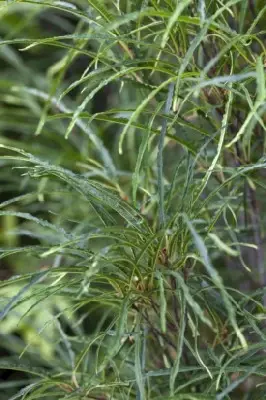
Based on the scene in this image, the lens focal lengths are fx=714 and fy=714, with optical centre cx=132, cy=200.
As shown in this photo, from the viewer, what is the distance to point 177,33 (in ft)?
1.71

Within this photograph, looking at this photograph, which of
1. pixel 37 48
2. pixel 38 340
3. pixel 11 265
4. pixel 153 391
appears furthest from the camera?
pixel 37 48

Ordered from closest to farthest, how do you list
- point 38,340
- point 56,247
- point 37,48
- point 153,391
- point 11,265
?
point 56,247 < point 153,391 < point 38,340 < point 11,265 < point 37,48

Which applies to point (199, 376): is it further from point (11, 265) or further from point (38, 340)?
point (11, 265)

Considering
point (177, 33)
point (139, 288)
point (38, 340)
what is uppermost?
point (177, 33)

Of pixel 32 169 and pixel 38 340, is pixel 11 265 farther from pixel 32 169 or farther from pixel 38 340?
pixel 32 169

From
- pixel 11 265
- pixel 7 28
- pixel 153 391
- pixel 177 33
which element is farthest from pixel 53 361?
pixel 7 28

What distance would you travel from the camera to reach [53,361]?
697mm

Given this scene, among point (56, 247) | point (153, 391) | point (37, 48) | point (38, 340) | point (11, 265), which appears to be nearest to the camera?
point (56, 247)

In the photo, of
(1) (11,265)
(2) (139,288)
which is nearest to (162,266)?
(2) (139,288)

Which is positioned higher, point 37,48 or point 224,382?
point 37,48

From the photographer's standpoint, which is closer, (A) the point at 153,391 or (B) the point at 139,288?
(B) the point at 139,288

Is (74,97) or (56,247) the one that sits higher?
(74,97)

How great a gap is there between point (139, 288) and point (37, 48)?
0.87 metres

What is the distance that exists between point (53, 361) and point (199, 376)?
222 millimetres
